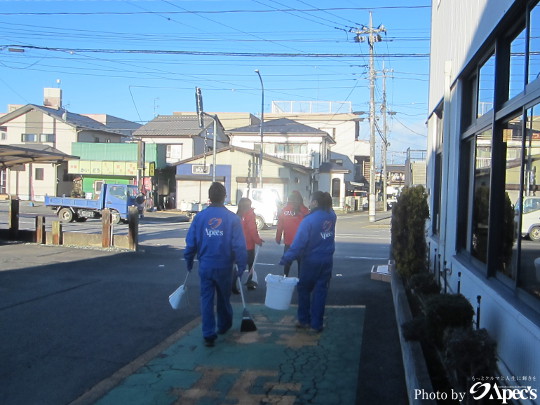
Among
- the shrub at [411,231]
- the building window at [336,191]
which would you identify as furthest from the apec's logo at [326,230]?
the building window at [336,191]

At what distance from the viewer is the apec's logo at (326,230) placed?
22.9 ft

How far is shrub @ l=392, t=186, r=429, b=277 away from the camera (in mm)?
8914

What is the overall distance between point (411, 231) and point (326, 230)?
8.14 ft

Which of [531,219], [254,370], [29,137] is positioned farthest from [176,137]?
[531,219]

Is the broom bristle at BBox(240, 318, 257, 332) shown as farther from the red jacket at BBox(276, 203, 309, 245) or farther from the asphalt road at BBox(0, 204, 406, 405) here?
the red jacket at BBox(276, 203, 309, 245)

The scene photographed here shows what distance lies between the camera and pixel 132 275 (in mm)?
11664

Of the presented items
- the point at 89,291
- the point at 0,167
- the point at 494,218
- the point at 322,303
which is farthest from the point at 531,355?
the point at 0,167

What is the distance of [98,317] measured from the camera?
7.88 meters

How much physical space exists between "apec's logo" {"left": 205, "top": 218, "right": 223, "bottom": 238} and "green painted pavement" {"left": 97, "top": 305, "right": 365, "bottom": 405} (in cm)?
129

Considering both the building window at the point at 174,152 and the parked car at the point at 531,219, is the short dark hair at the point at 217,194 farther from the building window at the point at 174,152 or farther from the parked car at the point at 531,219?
the building window at the point at 174,152

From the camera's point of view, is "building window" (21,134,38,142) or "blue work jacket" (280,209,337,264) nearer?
"blue work jacket" (280,209,337,264)

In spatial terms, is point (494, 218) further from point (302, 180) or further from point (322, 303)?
point (302, 180)

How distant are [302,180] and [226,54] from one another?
24863mm

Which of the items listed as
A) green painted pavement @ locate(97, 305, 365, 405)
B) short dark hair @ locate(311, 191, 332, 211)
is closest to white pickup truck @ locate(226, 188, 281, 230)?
short dark hair @ locate(311, 191, 332, 211)
